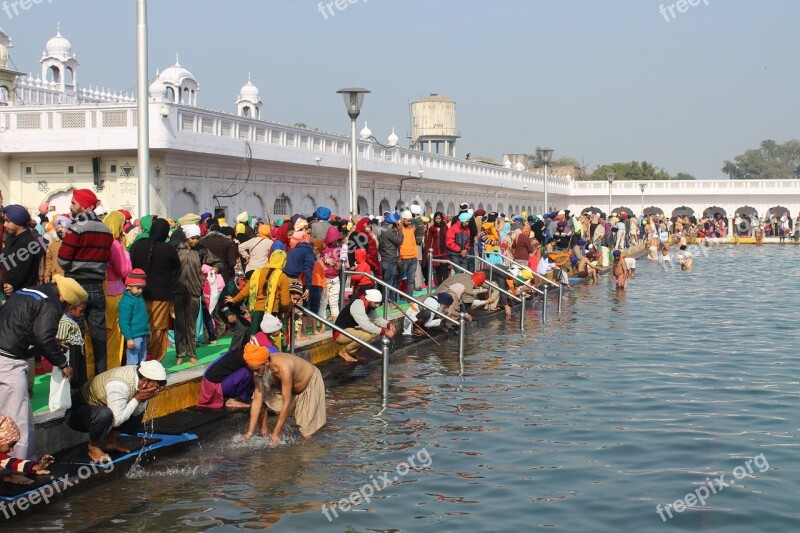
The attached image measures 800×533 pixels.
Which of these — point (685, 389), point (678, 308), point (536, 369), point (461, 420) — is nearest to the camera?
Result: point (461, 420)

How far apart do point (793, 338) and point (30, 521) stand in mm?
15754

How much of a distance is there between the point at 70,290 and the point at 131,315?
135 centimetres

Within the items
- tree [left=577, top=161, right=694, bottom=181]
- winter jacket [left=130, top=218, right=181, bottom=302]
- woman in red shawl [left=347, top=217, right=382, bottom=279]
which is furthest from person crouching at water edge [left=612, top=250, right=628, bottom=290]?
tree [left=577, top=161, right=694, bottom=181]

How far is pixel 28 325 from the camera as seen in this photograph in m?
8.10

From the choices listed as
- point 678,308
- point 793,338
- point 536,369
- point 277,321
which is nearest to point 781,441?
point 536,369

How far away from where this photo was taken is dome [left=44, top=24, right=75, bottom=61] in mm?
39031

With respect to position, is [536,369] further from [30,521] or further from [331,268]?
[30,521]

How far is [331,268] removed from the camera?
628 inches

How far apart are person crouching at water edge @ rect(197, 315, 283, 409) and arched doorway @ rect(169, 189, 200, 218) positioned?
1227 centimetres

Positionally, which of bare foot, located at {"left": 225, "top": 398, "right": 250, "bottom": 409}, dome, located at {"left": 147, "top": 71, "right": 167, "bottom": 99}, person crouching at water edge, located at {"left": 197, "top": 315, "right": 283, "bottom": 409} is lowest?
bare foot, located at {"left": 225, "top": 398, "right": 250, "bottom": 409}

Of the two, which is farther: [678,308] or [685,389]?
[678,308]

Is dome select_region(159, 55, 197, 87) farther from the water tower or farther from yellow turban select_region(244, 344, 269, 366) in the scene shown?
the water tower

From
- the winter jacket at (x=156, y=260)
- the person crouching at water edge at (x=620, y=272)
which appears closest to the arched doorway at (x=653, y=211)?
the person crouching at water edge at (x=620, y=272)

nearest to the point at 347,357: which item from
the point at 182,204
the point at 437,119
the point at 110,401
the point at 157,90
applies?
the point at 110,401
